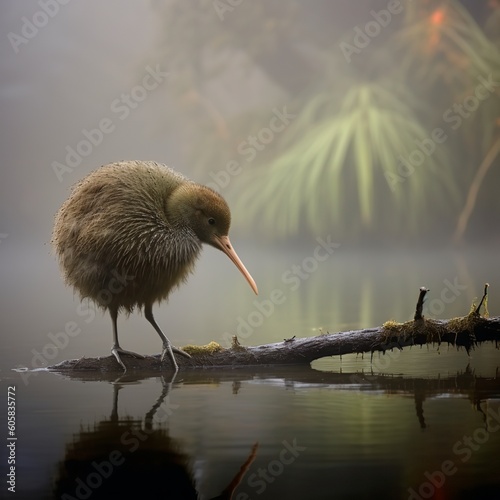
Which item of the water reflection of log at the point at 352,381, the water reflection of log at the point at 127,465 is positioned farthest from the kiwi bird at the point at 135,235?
the water reflection of log at the point at 127,465

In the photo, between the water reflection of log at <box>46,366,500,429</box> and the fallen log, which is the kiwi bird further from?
the water reflection of log at <box>46,366,500,429</box>

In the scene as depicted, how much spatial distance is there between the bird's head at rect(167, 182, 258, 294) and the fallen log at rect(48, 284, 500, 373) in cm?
32

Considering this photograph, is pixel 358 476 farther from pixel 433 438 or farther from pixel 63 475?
pixel 63 475

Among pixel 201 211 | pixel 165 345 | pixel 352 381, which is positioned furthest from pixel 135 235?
pixel 352 381

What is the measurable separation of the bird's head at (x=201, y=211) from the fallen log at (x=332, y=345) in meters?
0.32

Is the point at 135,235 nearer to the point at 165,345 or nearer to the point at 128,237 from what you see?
the point at 128,237

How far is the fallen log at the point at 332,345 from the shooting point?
348 centimetres

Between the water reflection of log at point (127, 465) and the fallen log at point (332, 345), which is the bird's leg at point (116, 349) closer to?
the fallen log at point (332, 345)

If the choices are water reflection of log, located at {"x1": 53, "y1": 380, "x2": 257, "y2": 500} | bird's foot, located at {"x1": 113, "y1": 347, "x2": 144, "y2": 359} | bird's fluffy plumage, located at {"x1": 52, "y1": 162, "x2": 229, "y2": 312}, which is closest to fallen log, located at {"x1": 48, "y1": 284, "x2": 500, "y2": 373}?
bird's foot, located at {"x1": 113, "y1": 347, "x2": 144, "y2": 359}

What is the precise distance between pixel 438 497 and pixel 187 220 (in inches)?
69.5

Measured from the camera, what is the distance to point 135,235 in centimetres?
340

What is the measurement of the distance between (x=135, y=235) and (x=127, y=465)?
1.31 metres

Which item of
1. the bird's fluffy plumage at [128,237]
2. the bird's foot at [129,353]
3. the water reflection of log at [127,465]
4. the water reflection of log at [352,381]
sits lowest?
the water reflection of log at [127,465]

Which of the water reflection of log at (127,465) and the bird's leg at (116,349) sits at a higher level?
the bird's leg at (116,349)
